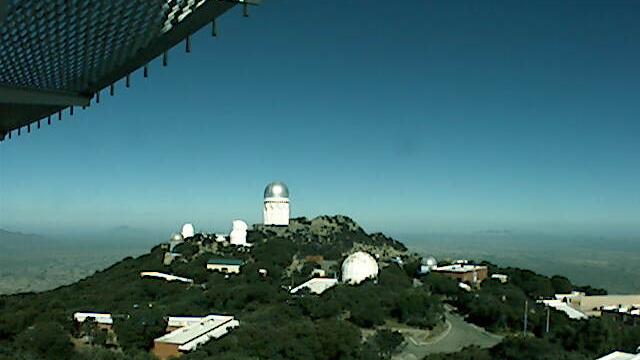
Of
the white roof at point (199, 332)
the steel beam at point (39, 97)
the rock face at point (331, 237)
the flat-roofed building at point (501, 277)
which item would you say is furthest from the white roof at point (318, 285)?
the steel beam at point (39, 97)

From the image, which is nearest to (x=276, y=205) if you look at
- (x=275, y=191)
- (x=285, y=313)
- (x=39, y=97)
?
(x=275, y=191)

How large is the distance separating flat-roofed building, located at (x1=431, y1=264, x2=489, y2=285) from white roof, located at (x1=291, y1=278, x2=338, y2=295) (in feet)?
19.5

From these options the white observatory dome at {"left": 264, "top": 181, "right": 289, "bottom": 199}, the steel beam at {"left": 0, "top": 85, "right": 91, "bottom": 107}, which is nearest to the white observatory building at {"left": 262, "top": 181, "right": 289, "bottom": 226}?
the white observatory dome at {"left": 264, "top": 181, "right": 289, "bottom": 199}

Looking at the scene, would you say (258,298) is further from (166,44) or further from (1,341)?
(166,44)

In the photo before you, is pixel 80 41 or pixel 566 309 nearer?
pixel 80 41

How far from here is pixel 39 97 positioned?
5219mm

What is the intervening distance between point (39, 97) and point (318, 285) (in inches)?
1067

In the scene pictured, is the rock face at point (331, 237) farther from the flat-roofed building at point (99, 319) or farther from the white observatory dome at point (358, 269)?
the flat-roofed building at point (99, 319)

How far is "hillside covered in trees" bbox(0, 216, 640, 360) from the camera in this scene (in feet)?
65.0

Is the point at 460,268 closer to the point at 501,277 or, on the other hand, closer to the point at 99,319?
the point at 501,277

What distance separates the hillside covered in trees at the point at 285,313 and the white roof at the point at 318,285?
3.12ft

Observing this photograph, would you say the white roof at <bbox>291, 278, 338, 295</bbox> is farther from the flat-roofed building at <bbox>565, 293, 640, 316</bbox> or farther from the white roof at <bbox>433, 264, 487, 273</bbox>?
the flat-roofed building at <bbox>565, 293, 640, 316</bbox>

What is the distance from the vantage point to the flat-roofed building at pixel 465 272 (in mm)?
34531

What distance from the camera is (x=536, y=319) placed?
25.0 metres
